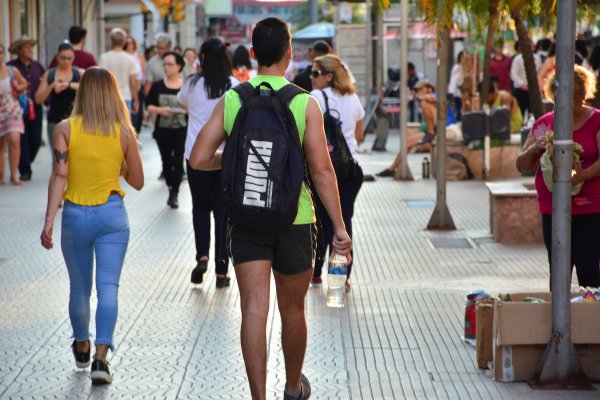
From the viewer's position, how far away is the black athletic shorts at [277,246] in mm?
5371

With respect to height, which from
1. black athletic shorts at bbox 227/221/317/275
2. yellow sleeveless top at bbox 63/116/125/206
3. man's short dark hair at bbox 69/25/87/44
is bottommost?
black athletic shorts at bbox 227/221/317/275

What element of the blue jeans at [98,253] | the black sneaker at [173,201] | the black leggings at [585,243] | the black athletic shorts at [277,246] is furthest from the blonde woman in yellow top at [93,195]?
the black sneaker at [173,201]

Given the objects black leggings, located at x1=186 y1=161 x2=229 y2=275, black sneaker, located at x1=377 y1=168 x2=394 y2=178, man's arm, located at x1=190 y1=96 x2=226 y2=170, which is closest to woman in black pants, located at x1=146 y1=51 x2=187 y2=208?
black leggings, located at x1=186 y1=161 x2=229 y2=275

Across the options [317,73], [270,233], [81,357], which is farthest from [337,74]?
[270,233]

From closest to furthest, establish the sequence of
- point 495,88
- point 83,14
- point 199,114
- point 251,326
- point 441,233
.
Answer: point 251,326, point 199,114, point 441,233, point 495,88, point 83,14

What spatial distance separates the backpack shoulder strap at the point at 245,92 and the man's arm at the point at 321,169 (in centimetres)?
24

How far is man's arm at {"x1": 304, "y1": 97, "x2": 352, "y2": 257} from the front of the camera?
17.6 ft

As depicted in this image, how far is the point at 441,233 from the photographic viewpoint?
12.6 m

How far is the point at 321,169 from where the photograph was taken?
17.7 ft

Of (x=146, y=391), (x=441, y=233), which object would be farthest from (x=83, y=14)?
(x=146, y=391)

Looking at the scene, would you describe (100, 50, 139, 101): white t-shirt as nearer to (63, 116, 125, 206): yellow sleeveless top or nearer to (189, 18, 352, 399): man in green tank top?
(63, 116, 125, 206): yellow sleeveless top

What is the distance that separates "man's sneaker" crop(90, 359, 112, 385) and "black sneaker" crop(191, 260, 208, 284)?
285 cm

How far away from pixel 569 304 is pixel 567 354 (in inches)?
9.5

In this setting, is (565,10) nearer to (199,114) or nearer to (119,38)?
(199,114)
